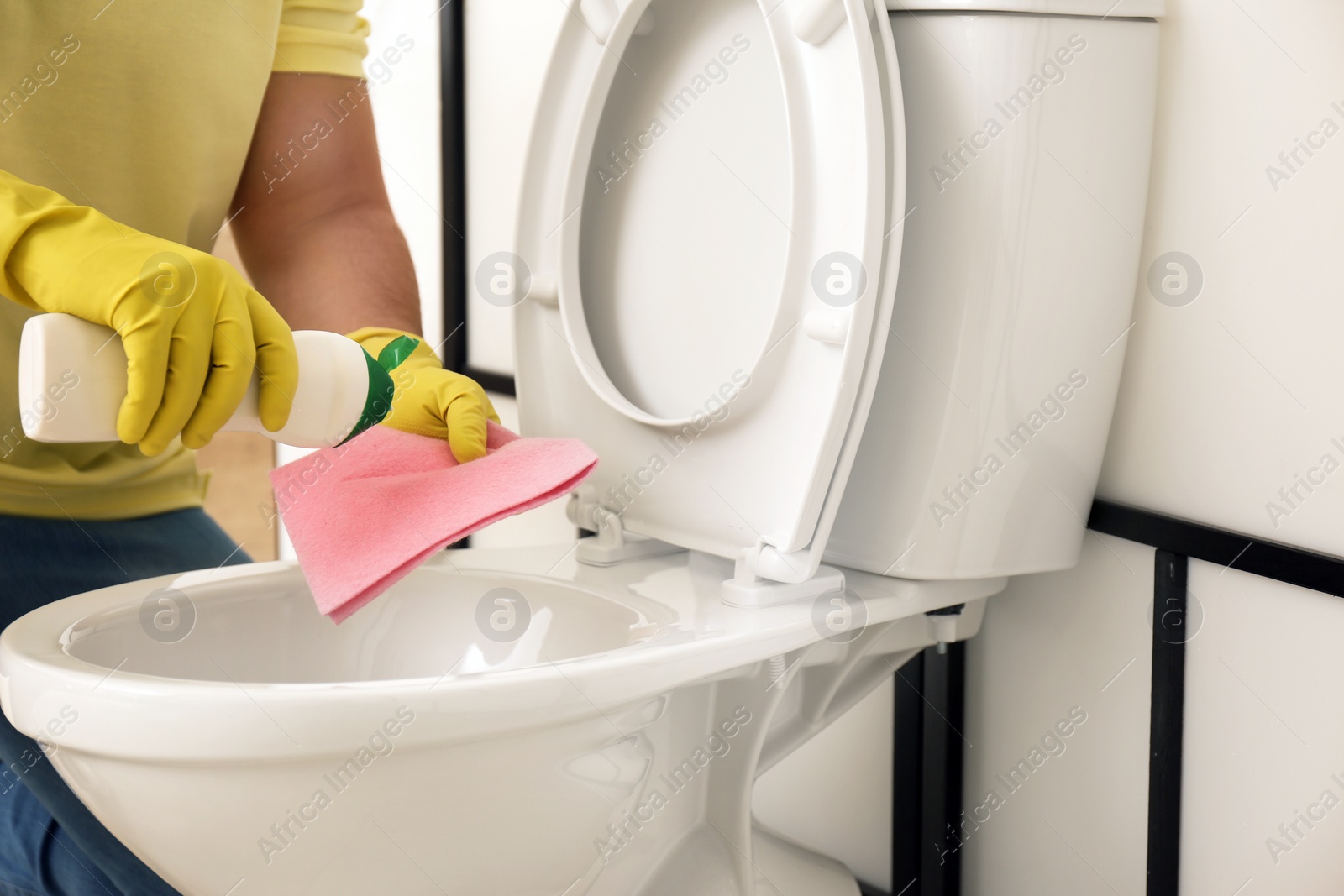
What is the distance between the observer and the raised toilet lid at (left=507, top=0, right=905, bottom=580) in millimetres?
630

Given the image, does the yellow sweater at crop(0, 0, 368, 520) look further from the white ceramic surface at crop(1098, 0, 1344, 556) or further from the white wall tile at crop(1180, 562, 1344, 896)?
the white wall tile at crop(1180, 562, 1344, 896)

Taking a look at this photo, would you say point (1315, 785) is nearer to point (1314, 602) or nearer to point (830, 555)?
point (1314, 602)

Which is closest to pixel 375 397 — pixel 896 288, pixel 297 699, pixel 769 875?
pixel 297 699

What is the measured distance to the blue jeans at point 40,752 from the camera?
0.75 meters

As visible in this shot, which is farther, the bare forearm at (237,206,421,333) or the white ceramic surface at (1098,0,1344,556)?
the bare forearm at (237,206,421,333)

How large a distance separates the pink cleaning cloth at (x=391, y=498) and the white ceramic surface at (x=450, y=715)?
6 centimetres

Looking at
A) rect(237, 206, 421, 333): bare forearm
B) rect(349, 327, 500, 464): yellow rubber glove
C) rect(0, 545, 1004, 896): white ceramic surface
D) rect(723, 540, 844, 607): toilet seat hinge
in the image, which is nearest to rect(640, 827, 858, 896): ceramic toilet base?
rect(0, 545, 1004, 896): white ceramic surface

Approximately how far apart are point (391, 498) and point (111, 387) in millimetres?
158

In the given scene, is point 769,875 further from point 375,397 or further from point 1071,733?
point 375,397

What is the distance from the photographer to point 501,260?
129cm

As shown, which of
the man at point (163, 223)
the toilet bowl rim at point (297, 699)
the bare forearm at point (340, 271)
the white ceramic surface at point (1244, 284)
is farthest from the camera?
the bare forearm at point (340, 271)

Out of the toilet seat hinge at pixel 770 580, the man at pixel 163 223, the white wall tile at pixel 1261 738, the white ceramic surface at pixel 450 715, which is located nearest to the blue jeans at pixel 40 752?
the man at pixel 163 223

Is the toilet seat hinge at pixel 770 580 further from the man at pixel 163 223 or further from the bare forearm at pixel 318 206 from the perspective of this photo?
the bare forearm at pixel 318 206

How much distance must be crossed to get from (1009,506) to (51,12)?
709 millimetres
